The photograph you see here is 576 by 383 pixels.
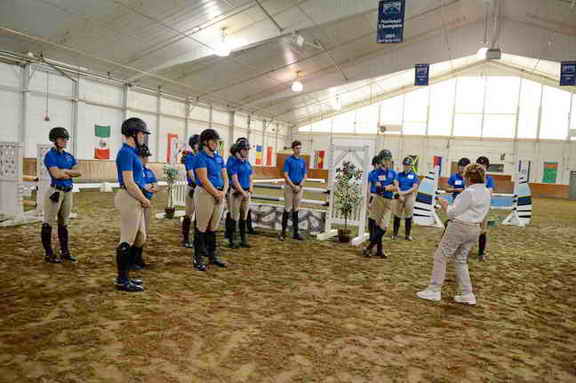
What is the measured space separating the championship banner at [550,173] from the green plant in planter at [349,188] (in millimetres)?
21257

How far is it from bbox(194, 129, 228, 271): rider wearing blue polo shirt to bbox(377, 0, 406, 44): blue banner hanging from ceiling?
7370 mm

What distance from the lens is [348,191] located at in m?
6.88

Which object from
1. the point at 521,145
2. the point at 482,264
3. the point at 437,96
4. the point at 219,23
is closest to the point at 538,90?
the point at 521,145

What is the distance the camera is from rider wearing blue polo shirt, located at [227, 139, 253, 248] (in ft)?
18.3

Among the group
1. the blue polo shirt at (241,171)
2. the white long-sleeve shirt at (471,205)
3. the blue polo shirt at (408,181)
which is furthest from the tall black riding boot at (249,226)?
the white long-sleeve shirt at (471,205)

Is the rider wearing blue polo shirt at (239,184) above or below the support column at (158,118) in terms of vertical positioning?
below

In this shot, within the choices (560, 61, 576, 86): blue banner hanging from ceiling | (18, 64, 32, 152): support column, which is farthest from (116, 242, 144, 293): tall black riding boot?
(560, 61, 576, 86): blue banner hanging from ceiling

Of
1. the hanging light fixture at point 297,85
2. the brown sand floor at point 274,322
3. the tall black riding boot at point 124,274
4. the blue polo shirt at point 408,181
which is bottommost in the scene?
the brown sand floor at point 274,322

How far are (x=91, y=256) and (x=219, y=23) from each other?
8.62 meters

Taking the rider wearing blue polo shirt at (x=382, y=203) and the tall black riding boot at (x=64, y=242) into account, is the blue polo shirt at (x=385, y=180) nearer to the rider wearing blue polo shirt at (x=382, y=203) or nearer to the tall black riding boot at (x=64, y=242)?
the rider wearing blue polo shirt at (x=382, y=203)

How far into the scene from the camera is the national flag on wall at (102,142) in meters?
13.9

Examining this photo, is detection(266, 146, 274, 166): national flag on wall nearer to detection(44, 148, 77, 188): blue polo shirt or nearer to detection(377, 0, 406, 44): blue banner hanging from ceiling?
detection(377, 0, 406, 44): blue banner hanging from ceiling

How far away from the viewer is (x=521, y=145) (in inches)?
893

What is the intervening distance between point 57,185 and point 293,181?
347 centimetres
